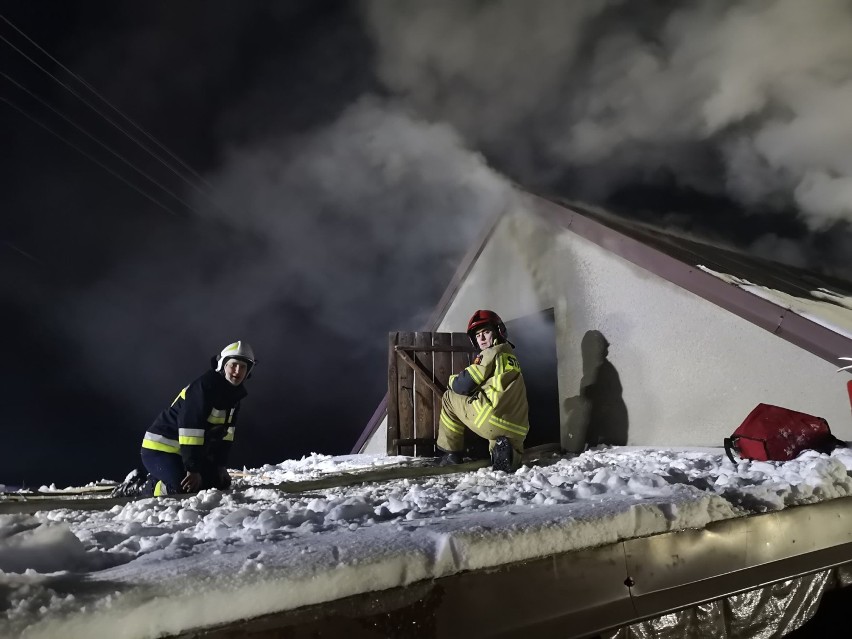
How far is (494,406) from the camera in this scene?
4.46 metres

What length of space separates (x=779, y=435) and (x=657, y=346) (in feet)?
5.22

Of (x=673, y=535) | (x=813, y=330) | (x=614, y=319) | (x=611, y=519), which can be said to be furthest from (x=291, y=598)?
(x=614, y=319)

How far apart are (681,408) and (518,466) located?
1.61 metres

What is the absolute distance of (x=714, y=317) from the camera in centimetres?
443

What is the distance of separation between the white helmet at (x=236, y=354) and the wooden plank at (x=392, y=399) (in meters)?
2.39

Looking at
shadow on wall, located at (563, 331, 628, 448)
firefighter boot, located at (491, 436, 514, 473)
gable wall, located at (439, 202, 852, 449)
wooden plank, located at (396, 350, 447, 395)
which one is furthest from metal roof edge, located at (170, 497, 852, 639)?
wooden plank, located at (396, 350, 447, 395)

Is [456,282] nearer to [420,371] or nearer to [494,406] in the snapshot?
[420,371]

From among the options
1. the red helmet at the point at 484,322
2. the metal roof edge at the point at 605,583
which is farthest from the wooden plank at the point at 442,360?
the metal roof edge at the point at 605,583

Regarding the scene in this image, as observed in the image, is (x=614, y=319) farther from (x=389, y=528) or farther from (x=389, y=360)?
(x=389, y=528)

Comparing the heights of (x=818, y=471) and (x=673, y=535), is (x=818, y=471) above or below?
above


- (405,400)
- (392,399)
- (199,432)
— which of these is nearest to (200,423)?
(199,432)

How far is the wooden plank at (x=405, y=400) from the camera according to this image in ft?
20.9

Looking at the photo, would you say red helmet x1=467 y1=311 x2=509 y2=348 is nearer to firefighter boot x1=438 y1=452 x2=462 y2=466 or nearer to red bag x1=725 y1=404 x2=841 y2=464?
firefighter boot x1=438 y1=452 x2=462 y2=466

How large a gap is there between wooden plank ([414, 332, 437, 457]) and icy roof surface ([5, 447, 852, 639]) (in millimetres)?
3380
